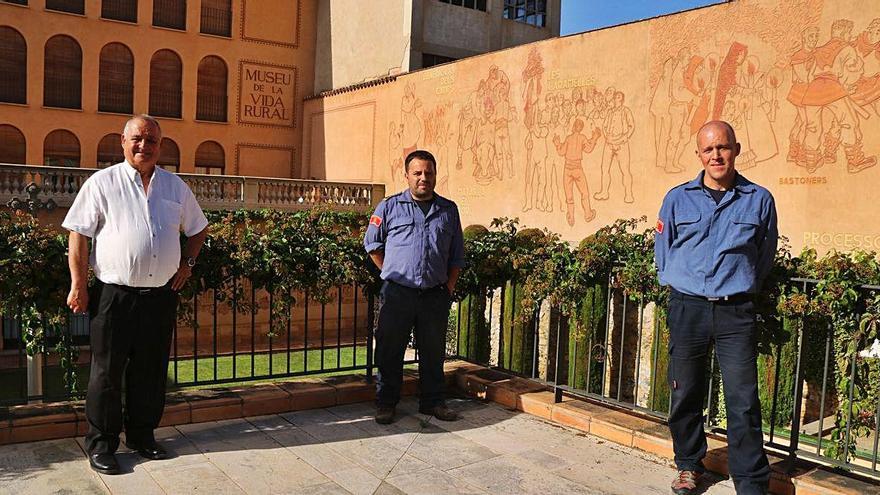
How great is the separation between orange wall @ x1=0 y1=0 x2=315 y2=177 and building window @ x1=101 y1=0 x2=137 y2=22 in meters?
0.22

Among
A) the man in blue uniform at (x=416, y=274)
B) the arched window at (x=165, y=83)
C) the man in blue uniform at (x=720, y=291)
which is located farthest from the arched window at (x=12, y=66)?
the man in blue uniform at (x=720, y=291)

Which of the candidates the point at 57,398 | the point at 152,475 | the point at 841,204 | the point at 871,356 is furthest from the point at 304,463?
the point at 841,204

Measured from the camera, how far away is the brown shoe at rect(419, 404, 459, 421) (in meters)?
5.47

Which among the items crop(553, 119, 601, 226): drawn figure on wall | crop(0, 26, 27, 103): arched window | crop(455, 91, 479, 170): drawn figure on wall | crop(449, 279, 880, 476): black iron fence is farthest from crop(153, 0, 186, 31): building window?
crop(449, 279, 880, 476): black iron fence

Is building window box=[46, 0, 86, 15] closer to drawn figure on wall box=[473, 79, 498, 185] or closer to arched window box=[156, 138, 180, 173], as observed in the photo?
arched window box=[156, 138, 180, 173]

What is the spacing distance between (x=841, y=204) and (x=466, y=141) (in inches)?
380

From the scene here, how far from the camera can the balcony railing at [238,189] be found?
1953 cm

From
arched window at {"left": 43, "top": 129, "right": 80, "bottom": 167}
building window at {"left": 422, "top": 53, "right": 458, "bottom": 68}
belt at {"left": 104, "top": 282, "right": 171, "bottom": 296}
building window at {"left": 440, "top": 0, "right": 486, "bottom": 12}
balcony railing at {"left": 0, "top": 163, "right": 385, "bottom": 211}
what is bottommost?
belt at {"left": 104, "top": 282, "right": 171, "bottom": 296}

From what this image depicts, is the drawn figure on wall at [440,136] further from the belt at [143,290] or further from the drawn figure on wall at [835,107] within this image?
the belt at [143,290]

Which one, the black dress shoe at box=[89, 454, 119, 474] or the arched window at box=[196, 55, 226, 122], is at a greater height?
the arched window at box=[196, 55, 226, 122]

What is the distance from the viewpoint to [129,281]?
426 cm

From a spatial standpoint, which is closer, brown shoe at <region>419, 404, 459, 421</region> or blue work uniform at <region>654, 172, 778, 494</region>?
blue work uniform at <region>654, 172, 778, 494</region>

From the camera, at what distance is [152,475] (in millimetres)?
4168

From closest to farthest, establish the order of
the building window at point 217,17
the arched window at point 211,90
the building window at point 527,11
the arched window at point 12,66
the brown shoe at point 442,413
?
the brown shoe at point 442,413 → the arched window at point 12,66 → the building window at point 527,11 → the building window at point 217,17 → the arched window at point 211,90
